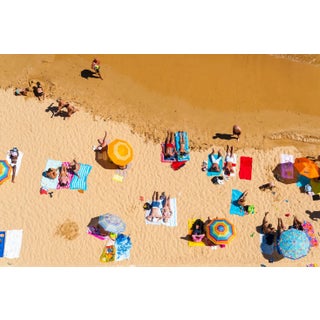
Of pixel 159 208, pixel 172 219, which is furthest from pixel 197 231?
pixel 159 208

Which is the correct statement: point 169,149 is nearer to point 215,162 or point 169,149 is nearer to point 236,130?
point 215,162

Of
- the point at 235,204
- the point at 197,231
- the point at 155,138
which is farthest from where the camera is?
the point at 155,138

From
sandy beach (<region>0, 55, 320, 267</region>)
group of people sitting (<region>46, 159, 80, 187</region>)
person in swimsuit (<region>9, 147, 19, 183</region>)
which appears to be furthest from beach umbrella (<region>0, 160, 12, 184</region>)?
group of people sitting (<region>46, 159, 80, 187</region>)

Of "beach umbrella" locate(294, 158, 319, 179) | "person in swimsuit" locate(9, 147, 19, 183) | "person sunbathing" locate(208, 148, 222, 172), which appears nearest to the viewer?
"beach umbrella" locate(294, 158, 319, 179)

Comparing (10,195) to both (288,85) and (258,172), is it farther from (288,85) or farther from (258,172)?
(288,85)

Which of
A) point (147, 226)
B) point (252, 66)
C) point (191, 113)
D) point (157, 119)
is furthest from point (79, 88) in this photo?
point (252, 66)

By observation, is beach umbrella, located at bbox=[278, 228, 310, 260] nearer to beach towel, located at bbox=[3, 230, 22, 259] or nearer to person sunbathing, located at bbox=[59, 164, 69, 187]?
Answer: person sunbathing, located at bbox=[59, 164, 69, 187]

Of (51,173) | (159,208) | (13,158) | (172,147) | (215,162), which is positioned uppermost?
(172,147)
